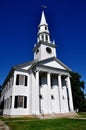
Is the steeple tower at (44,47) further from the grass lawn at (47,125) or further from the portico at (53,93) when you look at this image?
the grass lawn at (47,125)

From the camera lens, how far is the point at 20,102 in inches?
778

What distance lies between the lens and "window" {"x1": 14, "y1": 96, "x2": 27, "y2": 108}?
1935cm

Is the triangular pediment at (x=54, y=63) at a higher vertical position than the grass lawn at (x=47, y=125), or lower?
higher

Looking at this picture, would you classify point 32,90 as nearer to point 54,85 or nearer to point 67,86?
point 54,85

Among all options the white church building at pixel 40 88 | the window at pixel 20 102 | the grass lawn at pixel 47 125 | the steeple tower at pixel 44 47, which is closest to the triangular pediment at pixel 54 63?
the white church building at pixel 40 88

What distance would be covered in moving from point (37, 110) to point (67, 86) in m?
8.50

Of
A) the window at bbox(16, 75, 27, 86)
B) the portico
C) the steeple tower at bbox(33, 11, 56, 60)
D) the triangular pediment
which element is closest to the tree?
the portico

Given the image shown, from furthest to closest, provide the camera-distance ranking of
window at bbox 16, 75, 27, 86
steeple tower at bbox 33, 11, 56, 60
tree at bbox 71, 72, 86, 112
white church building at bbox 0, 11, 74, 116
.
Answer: tree at bbox 71, 72, 86, 112 < steeple tower at bbox 33, 11, 56, 60 < window at bbox 16, 75, 27, 86 < white church building at bbox 0, 11, 74, 116

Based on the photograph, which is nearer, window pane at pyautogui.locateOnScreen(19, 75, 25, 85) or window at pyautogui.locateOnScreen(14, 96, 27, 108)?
window at pyautogui.locateOnScreen(14, 96, 27, 108)

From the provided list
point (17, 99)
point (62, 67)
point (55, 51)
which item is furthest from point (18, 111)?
point (55, 51)

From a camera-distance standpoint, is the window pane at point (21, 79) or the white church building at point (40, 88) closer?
the white church building at point (40, 88)

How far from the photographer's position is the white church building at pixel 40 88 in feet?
64.5

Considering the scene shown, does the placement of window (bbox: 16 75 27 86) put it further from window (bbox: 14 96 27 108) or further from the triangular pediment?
the triangular pediment

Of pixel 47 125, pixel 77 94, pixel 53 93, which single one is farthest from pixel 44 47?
pixel 47 125
